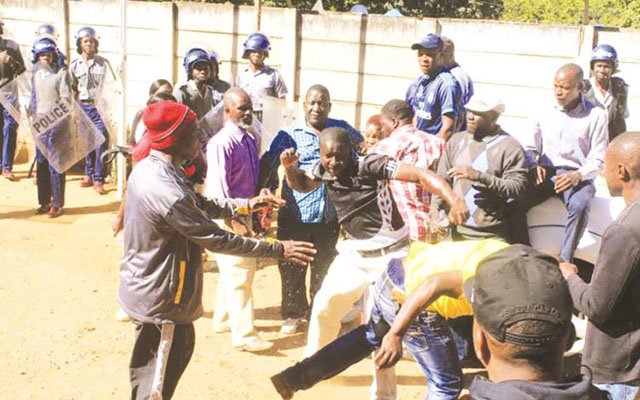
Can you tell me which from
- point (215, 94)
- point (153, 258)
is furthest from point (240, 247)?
point (215, 94)

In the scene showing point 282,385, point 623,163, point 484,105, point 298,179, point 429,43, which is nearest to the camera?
point 623,163

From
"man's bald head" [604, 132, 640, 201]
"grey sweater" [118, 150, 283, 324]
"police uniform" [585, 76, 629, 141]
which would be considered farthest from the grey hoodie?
"police uniform" [585, 76, 629, 141]

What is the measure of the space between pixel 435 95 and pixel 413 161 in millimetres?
1629

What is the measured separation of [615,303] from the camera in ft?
10.9

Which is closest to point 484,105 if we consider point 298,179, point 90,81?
point 298,179

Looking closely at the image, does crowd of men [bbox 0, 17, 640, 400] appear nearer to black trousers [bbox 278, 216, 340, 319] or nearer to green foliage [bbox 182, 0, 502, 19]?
black trousers [bbox 278, 216, 340, 319]

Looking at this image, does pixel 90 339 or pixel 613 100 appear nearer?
pixel 90 339

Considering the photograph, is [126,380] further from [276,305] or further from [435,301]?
[435,301]

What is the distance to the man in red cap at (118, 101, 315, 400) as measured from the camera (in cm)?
396

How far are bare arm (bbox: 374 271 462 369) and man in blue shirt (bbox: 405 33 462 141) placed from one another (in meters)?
3.44

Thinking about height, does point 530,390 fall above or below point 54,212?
above

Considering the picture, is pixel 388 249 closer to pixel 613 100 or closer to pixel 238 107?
pixel 238 107

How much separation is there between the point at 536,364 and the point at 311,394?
11.3 feet

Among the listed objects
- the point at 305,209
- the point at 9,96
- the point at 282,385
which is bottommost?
the point at 282,385
